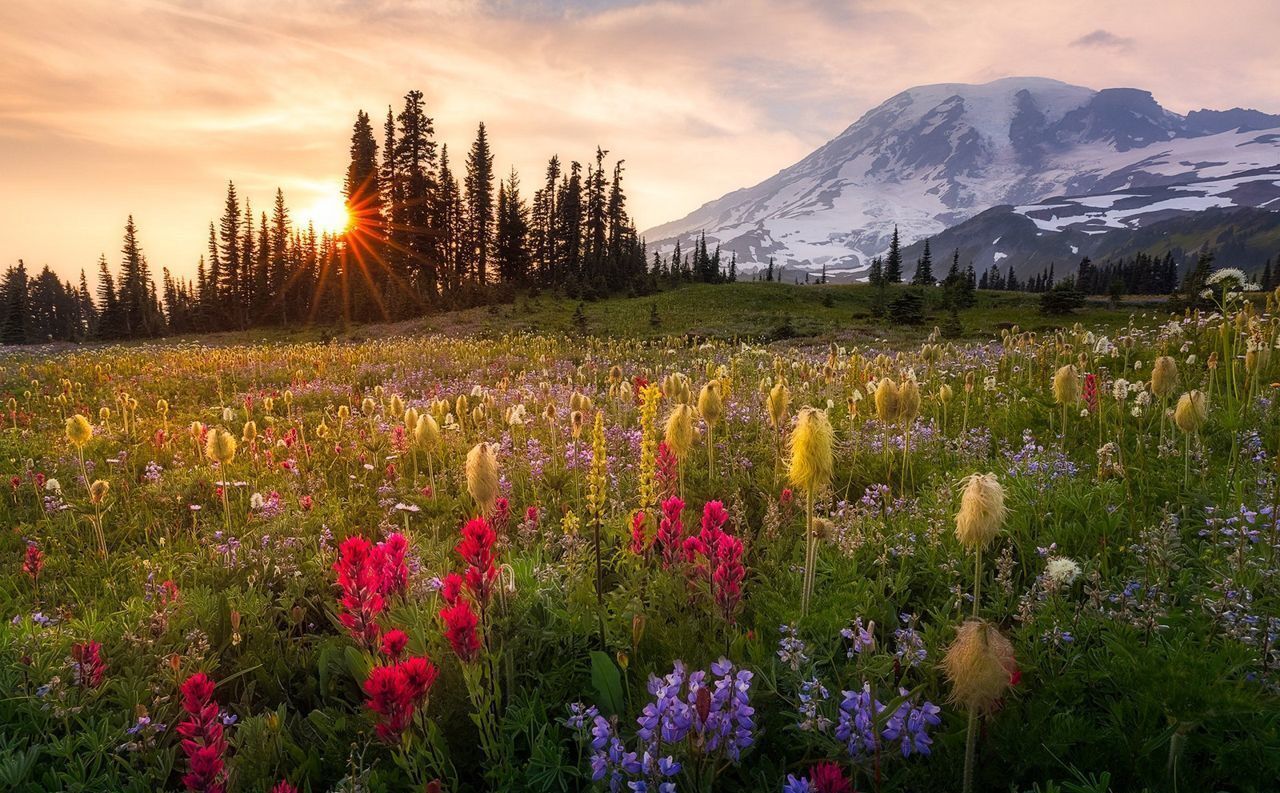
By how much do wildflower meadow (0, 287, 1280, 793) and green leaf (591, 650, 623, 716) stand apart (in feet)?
0.04

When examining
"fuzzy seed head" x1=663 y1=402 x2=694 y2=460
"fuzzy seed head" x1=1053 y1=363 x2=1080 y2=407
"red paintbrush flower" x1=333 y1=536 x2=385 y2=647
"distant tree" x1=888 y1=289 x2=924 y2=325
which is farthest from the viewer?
"distant tree" x1=888 y1=289 x2=924 y2=325

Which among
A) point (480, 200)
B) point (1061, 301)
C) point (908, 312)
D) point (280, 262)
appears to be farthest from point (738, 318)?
point (280, 262)

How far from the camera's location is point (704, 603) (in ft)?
9.81

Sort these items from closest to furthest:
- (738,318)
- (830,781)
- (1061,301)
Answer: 1. (830,781)
2. (738,318)
3. (1061,301)

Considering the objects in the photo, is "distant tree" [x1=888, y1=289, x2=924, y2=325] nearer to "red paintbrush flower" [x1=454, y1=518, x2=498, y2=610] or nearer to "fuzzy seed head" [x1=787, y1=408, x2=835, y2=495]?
"fuzzy seed head" [x1=787, y1=408, x2=835, y2=495]

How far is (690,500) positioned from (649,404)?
1705mm

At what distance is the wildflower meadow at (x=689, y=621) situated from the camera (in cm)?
200

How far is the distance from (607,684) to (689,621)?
1.70 feet

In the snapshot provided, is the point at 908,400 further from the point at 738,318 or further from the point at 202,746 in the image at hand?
the point at 738,318

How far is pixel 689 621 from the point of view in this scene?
282cm

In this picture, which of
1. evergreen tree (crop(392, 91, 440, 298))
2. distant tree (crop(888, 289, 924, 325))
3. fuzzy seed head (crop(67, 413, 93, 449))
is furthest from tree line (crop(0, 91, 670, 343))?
fuzzy seed head (crop(67, 413, 93, 449))

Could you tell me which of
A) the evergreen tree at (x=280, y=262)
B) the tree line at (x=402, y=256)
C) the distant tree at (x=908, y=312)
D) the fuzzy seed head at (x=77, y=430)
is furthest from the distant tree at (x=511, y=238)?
the fuzzy seed head at (x=77, y=430)

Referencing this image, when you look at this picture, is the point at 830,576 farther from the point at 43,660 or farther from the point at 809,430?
the point at 43,660

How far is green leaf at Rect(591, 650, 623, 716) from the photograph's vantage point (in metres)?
2.45
